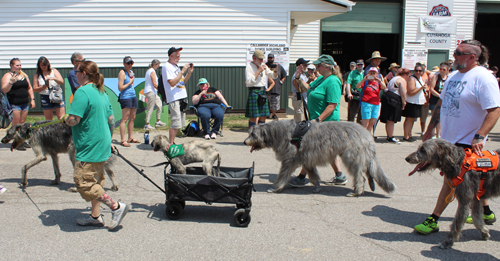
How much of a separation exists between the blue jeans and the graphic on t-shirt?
6.40 m

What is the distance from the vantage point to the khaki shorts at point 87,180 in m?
4.24

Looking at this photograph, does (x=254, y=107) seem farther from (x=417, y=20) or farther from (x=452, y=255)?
(x=417, y=20)

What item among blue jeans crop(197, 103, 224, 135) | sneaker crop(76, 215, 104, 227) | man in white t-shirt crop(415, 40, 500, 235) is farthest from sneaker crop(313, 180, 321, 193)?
blue jeans crop(197, 103, 224, 135)

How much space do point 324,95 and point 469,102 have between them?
236cm

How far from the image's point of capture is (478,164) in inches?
154

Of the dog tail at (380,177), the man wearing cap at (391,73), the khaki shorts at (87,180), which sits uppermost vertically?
the man wearing cap at (391,73)

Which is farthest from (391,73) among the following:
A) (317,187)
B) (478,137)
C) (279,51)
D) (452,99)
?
(478,137)

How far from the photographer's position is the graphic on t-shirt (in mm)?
4141

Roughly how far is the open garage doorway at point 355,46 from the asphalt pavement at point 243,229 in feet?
54.6

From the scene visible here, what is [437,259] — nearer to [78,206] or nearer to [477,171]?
[477,171]

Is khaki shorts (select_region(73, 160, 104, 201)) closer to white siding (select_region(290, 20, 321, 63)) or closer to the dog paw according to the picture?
the dog paw

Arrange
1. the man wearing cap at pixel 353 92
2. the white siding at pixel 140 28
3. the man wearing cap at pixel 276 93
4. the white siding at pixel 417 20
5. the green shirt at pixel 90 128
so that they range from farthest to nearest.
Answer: the white siding at pixel 417 20 → the white siding at pixel 140 28 → the man wearing cap at pixel 276 93 → the man wearing cap at pixel 353 92 → the green shirt at pixel 90 128

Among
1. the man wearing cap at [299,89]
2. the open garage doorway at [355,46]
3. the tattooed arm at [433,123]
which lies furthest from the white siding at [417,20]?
the tattooed arm at [433,123]

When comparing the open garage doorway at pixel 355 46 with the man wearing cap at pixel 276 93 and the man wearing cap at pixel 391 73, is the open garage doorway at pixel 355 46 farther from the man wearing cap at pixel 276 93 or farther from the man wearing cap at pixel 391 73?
the man wearing cap at pixel 276 93
